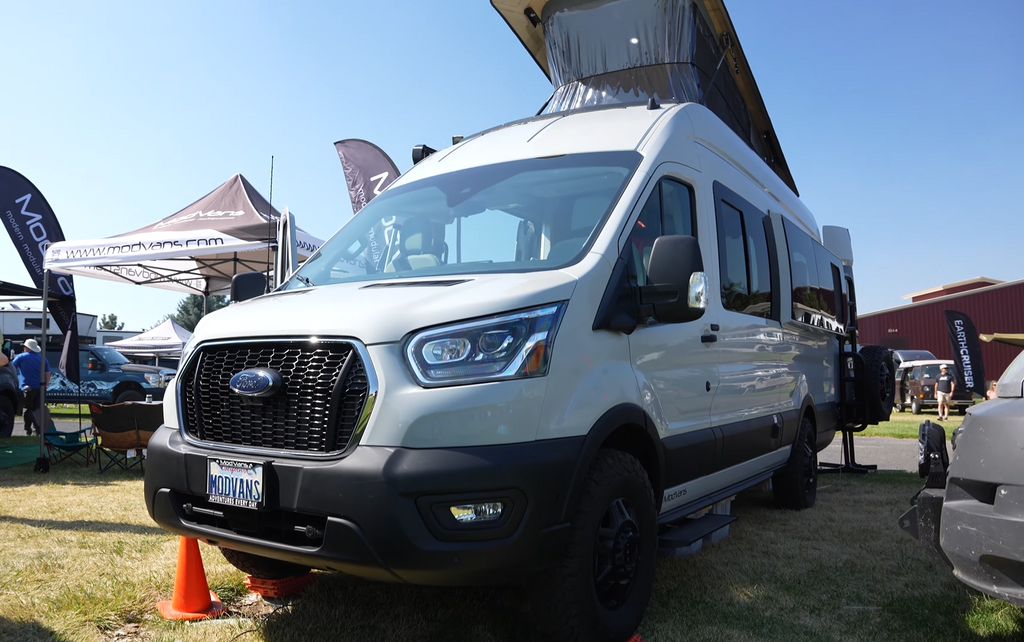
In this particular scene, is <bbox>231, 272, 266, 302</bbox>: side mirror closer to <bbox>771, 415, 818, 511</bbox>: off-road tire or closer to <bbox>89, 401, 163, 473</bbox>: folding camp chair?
<bbox>771, 415, 818, 511</bbox>: off-road tire

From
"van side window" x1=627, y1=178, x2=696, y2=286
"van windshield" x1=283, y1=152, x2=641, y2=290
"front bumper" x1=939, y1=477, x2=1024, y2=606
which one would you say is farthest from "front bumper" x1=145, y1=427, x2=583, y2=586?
"front bumper" x1=939, y1=477, x2=1024, y2=606

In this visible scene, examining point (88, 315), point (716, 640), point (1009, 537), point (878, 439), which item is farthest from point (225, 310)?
point (88, 315)

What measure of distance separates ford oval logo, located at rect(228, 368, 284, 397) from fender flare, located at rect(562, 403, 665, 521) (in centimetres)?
115

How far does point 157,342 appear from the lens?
26844 mm

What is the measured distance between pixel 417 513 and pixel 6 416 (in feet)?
42.7

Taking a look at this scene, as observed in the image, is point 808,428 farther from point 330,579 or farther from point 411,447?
point 411,447

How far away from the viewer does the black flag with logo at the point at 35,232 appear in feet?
33.9

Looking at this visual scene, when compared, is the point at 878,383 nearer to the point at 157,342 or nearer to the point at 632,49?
the point at 632,49

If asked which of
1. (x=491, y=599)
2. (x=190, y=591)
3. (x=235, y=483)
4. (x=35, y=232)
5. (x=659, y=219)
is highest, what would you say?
(x=35, y=232)

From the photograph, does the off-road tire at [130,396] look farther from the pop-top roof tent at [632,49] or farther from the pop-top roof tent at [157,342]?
the pop-top roof tent at [632,49]

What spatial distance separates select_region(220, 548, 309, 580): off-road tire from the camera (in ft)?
11.9

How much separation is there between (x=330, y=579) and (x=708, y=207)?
2.96 metres

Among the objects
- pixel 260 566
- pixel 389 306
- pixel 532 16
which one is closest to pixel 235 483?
pixel 389 306

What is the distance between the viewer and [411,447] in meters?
2.48
